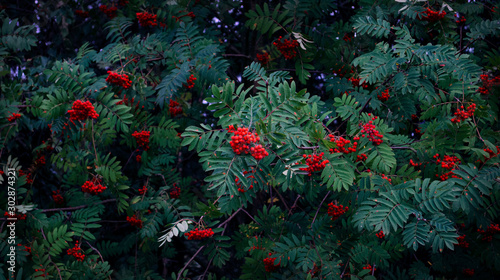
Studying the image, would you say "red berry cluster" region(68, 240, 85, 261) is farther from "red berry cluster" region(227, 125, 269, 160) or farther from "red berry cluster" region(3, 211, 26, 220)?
"red berry cluster" region(227, 125, 269, 160)

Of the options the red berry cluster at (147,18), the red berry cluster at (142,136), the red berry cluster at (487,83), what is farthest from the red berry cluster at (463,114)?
the red berry cluster at (147,18)

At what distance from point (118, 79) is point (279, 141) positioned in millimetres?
1715

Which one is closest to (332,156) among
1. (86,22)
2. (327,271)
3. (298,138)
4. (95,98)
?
(298,138)

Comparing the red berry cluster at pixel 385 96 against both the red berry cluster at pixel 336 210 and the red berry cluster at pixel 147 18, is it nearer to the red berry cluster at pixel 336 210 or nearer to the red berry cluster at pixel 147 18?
the red berry cluster at pixel 336 210

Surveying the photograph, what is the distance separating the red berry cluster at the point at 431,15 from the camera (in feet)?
10.1

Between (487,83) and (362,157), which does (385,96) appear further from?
(362,157)

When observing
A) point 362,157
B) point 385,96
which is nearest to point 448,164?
point 362,157

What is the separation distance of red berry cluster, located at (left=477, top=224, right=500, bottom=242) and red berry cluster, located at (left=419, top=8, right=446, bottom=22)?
1759 mm

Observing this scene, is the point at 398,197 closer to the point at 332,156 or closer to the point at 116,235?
the point at 332,156

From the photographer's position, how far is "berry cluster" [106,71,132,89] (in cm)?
→ 290

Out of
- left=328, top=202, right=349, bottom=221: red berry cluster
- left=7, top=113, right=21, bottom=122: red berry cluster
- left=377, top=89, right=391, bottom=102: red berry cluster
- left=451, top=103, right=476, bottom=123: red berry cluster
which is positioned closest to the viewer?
left=451, top=103, right=476, bottom=123: red berry cluster

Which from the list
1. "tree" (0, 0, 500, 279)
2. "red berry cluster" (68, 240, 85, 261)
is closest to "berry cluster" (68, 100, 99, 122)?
"tree" (0, 0, 500, 279)

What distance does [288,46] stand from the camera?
315 centimetres

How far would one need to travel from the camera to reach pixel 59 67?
2.88m
